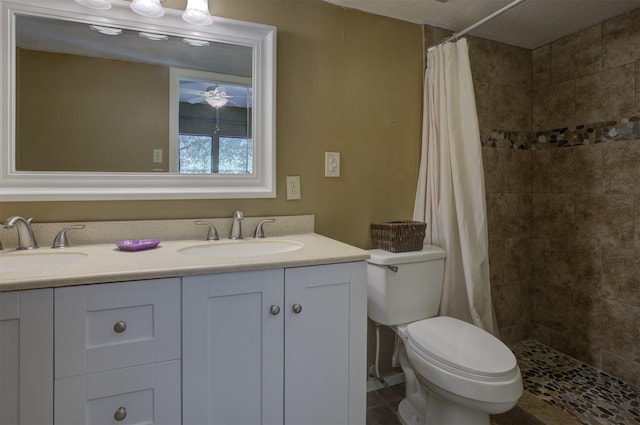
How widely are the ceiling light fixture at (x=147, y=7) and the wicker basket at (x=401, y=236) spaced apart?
1.38 m

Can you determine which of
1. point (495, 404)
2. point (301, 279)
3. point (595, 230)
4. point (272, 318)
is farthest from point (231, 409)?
point (595, 230)

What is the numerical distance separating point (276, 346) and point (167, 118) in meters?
1.08

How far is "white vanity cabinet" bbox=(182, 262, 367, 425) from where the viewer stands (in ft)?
3.40

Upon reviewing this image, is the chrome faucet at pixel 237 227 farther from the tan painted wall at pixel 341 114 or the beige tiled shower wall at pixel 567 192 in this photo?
the beige tiled shower wall at pixel 567 192

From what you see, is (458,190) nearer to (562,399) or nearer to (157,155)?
(562,399)

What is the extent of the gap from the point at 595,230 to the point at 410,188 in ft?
3.79

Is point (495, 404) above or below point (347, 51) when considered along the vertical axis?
below

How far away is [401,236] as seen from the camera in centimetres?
166

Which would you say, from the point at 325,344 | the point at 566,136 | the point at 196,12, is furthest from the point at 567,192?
the point at 196,12

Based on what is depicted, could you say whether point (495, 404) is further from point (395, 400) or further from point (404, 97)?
point (404, 97)

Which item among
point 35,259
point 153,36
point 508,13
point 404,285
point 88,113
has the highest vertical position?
point 508,13

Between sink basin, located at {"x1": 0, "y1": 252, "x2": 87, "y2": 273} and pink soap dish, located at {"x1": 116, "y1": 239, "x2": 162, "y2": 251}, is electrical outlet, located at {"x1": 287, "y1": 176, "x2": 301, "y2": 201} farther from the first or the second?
sink basin, located at {"x1": 0, "y1": 252, "x2": 87, "y2": 273}

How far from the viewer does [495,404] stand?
117 cm

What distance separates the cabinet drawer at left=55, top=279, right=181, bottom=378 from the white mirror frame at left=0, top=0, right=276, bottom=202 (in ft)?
1.96
